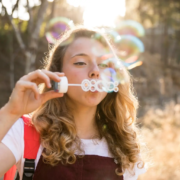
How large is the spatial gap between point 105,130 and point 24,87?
2.94 ft

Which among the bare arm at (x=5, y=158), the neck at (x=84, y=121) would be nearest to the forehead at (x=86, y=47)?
the neck at (x=84, y=121)

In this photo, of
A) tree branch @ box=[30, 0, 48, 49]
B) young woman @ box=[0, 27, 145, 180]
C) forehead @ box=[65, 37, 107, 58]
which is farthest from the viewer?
tree branch @ box=[30, 0, 48, 49]

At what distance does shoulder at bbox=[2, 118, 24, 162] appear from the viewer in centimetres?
153

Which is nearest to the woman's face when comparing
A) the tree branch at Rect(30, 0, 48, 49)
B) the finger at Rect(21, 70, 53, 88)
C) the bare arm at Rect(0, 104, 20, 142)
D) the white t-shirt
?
the white t-shirt

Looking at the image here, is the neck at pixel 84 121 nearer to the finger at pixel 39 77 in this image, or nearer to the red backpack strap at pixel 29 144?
the red backpack strap at pixel 29 144

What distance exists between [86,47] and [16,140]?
82 centimetres

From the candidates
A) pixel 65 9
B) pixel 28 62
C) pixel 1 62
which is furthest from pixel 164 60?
pixel 28 62

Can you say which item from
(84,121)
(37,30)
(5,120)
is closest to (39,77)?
(5,120)

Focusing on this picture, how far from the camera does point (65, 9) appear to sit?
48.8 ft

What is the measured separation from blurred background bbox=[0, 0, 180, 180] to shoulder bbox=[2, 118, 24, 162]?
2061 millimetres

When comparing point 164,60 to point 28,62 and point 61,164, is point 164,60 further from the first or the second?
point 61,164

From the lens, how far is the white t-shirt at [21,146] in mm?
1551

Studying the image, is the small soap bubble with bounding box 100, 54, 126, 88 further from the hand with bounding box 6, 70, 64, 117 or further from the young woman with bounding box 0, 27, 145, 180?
the hand with bounding box 6, 70, 64, 117

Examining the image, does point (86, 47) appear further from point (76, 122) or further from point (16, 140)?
point (16, 140)
